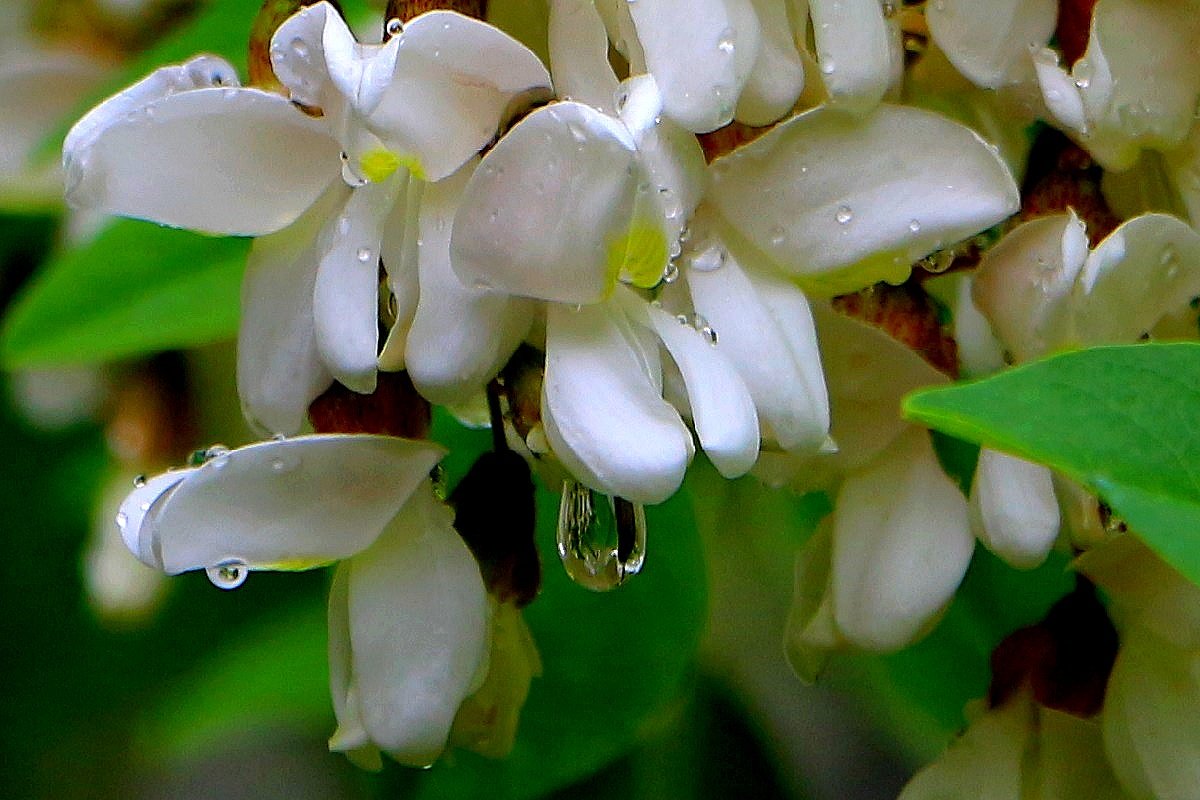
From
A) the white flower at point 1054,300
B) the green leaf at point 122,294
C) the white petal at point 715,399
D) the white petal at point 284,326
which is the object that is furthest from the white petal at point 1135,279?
the green leaf at point 122,294

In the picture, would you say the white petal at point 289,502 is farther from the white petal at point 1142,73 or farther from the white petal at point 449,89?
the white petal at point 1142,73

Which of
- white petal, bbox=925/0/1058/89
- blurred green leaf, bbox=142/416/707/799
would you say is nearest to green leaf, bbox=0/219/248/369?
blurred green leaf, bbox=142/416/707/799

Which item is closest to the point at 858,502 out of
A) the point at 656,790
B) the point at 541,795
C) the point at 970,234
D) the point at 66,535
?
the point at 970,234

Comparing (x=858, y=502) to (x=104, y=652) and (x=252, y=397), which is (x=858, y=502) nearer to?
(x=252, y=397)

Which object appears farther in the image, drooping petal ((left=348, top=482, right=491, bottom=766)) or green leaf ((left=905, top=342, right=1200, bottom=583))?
drooping petal ((left=348, top=482, right=491, bottom=766))

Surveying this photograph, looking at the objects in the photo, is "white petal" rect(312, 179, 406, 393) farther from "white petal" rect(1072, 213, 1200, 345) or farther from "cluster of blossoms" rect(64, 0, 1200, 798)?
"white petal" rect(1072, 213, 1200, 345)
